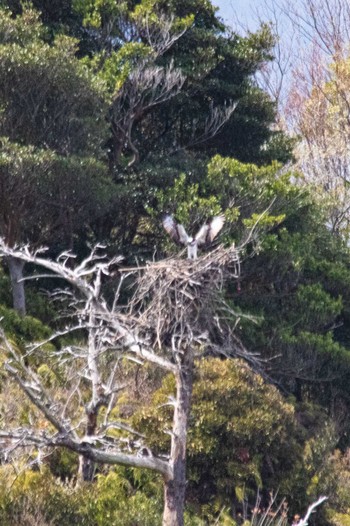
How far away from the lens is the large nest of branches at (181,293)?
749cm

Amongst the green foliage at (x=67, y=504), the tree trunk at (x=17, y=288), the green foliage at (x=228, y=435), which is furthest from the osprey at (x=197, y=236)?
the tree trunk at (x=17, y=288)

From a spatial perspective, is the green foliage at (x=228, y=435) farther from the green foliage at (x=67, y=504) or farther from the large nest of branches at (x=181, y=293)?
the large nest of branches at (x=181, y=293)

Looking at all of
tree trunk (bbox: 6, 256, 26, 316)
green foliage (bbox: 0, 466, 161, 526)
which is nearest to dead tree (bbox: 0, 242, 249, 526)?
green foliage (bbox: 0, 466, 161, 526)

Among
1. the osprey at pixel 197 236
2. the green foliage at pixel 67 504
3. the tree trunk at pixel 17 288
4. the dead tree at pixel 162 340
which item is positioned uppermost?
the osprey at pixel 197 236

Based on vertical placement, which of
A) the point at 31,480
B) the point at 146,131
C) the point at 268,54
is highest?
the point at 268,54

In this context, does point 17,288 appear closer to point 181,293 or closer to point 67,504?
point 67,504

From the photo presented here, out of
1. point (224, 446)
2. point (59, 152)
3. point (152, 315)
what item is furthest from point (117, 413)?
point (59, 152)

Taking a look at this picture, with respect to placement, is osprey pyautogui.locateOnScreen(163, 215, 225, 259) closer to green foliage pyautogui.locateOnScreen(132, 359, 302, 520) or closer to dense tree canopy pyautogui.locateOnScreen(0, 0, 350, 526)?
dense tree canopy pyautogui.locateOnScreen(0, 0, 350, 526)

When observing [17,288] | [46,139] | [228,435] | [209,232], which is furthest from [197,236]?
[46,139]

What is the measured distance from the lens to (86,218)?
48.4 ft

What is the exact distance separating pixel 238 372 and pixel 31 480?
293 cm

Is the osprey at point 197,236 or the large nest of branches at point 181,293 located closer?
the large nest of branches at point 181,293

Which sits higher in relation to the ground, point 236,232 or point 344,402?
point 236,232

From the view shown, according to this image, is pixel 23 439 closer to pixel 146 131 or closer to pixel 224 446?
pixel 224 446
